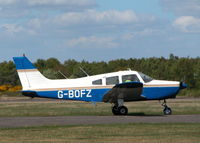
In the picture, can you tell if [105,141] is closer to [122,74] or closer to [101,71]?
[122,74]

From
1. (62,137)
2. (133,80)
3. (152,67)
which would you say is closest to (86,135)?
(62,137)

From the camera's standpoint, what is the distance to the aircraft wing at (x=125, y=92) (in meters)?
24.6

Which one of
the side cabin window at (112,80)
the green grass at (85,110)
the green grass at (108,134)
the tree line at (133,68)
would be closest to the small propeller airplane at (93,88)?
the side cabin window at (112,80)

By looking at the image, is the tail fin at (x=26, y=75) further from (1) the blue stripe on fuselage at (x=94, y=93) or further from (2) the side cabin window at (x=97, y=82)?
(2) the side cabin window at (x=97, y=82)

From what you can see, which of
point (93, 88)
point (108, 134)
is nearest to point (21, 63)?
point (93, 88)

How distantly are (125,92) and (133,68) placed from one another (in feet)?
183

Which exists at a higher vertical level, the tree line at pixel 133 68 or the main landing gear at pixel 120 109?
the tree line at pixel 133 68

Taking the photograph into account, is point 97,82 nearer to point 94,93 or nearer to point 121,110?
point 94,93

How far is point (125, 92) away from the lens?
82.8 ft

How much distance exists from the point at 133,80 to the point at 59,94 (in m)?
3.67

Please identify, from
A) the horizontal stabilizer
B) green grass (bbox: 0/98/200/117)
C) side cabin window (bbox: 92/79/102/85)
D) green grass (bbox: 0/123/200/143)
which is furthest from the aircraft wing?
green grass (bbox: 0/123/200/143)

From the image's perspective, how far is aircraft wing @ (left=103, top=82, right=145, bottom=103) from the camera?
970 inches

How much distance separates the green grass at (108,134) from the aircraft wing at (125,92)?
487 cm

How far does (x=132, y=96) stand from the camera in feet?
83.8
